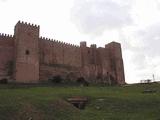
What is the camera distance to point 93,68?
186 feet

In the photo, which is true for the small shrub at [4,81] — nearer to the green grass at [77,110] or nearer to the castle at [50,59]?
the castle at [50,59]

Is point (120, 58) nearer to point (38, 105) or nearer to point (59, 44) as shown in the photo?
point (59, 44)

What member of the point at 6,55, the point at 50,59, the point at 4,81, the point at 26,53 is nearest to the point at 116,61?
the point at 50,59

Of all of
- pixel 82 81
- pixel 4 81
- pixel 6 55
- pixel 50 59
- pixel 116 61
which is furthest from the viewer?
pixel 116 61

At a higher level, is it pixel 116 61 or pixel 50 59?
pixel 116 61

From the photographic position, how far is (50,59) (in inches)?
2021

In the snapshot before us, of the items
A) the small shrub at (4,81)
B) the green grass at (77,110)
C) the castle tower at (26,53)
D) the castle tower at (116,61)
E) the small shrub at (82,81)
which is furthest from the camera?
the castle tower at (116,61)

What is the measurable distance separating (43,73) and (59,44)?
700 centimetres

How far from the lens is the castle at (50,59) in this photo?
→ 1769 inches

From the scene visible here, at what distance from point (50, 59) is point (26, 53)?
6.13 metres

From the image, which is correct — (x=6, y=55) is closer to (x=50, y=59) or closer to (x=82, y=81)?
(x=50, y=59)

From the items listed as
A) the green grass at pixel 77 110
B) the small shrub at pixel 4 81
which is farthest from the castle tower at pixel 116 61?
the green grass at pixel 77 110

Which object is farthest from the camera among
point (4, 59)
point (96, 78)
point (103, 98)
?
point (96, 78)

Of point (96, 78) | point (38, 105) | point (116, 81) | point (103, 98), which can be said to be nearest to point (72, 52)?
point (96, 78)
